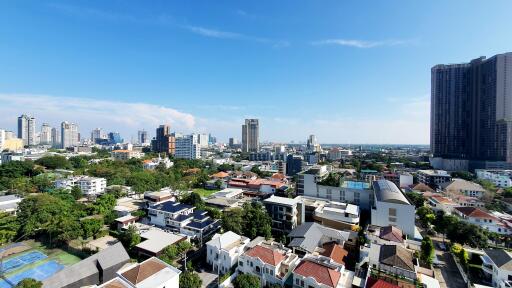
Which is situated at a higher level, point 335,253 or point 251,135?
point 251,135

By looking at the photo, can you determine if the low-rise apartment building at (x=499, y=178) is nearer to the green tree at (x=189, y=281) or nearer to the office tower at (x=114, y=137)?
the green tree at (x=189, y=281)

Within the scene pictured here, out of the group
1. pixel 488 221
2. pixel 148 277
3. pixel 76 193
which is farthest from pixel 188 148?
pixel 488 221

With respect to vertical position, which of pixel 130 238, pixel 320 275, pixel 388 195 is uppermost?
pixel 388 195

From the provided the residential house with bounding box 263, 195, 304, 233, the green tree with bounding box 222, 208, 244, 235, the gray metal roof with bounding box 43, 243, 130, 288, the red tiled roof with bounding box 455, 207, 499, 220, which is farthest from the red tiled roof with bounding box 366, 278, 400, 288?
the red tiled roof with bounding box 455, 207, 499, 220

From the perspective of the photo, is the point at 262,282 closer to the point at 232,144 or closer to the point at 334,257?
the point at 334,257

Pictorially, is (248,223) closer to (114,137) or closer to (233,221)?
(233,221)

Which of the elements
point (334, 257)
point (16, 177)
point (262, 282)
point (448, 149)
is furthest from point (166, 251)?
point (448, 149)
